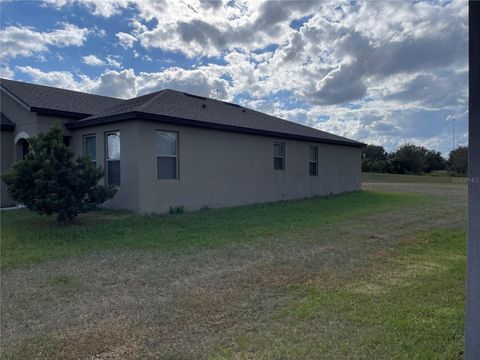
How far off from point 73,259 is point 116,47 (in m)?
10.4

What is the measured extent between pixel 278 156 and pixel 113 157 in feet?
23.3

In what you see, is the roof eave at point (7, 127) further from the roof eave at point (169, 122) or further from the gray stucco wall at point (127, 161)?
the gray stucco wall at point (127, 161)

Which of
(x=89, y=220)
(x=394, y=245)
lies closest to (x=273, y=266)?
(x=394, y=245)

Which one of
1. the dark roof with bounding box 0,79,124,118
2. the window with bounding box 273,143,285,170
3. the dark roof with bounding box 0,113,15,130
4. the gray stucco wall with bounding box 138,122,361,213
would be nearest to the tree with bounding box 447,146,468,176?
the gray stucco wall with bounding box 138,122,361,213

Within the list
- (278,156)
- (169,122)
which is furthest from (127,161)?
(278,156)

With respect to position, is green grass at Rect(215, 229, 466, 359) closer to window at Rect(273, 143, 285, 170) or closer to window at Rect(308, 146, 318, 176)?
window at Rect(273, 143, 285, 170)

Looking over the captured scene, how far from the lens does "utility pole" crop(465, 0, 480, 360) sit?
7.38ft

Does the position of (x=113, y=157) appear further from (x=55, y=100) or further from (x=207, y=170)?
(x=55, y=100)

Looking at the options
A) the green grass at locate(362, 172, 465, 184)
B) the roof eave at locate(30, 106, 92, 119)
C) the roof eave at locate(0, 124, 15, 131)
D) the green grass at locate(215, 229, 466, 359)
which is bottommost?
the green grass at locate(215, 229, 466, 359)

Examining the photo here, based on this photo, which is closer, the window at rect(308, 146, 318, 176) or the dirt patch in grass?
the dirt patch in grass

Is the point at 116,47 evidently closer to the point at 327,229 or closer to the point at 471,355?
the point at 327,229

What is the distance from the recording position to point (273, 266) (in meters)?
5.82

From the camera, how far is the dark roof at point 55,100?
1320 centimetres

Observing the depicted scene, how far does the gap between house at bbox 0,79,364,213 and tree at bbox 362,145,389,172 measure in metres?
40.5
